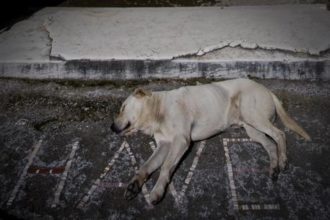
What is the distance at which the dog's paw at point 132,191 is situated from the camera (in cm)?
429

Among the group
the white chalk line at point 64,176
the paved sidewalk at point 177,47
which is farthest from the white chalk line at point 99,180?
the paved sidewalk at point 177,47

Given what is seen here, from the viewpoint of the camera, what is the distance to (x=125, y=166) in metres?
4.82

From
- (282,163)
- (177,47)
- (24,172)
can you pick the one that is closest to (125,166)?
(24,172)

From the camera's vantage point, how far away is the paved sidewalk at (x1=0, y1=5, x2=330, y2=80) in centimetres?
611

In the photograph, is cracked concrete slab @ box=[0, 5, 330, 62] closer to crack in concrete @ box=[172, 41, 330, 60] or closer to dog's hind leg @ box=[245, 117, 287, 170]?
crack in concrete @ box=[172, 41, 330, 60]

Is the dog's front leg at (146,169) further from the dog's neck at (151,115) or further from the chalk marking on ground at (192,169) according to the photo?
the chalk marking on ground at (192,169)

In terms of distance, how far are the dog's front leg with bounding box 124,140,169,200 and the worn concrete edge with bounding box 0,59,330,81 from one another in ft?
5.78

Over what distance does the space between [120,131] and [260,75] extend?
2.66 meters

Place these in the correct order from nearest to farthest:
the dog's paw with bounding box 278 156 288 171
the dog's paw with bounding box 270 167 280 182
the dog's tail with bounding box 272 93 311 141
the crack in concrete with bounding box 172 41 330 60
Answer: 1. the dog's paw with bounding box 270 167 280 182
2. the dog's paw with bounding box 278 156 288 171
3. the dog's tail with bounding box 272 93 311 141
4. the crack in concrete with bounding box 172 41 330 60

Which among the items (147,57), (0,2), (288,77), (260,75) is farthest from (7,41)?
(288,77)

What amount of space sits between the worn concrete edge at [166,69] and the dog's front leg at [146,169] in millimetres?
1762

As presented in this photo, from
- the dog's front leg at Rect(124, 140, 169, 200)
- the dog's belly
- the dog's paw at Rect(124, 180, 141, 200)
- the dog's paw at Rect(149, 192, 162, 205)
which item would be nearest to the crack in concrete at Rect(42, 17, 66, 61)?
the dog's front leg at Rect(124, 140, 169, 200)

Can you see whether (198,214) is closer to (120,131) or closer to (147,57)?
(120,131)

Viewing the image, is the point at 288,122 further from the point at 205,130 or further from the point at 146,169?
the point at 146,169
